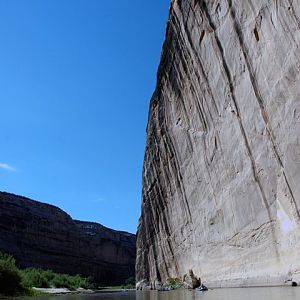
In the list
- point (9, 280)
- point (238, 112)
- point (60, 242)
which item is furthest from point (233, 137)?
point (60, 242)

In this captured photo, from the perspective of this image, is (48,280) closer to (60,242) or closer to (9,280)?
(9,280)

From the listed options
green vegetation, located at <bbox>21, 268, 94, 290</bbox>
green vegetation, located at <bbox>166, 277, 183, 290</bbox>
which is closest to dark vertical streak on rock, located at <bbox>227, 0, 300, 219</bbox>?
green vegetation, located at <bbox>166, 277, 183, 290</bbox>

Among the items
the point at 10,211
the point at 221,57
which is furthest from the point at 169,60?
the point at 10,211

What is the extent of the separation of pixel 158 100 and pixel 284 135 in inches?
1278

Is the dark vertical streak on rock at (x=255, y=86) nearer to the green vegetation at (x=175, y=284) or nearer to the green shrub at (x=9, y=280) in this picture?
the green shrub at (x=9, y=280)

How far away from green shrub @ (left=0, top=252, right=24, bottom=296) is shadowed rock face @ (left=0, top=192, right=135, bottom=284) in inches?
2182

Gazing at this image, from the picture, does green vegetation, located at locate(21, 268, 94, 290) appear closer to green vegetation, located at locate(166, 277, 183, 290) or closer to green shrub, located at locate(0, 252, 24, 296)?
green shrub, located at locate(0, 252, 24, 296)

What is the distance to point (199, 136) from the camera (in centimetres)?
3541

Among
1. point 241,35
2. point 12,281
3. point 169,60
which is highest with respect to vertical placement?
point 169,60

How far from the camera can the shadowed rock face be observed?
90812mm

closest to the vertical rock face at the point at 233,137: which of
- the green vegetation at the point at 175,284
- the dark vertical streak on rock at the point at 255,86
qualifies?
the dark vertical streak on rock at the point at 255,86

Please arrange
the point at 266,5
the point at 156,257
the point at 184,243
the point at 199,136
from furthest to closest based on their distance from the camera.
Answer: the point at 156,257 < the point at 184,243 < the point at 199,136 < the point at 266,5

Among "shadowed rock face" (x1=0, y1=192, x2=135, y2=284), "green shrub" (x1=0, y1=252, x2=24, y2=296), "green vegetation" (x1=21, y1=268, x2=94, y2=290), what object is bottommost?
"green shrub" (x1=0, y1=252, x2=24, y2=296)

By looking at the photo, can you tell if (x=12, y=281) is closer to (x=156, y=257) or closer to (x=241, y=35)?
(x=241, y=35)
